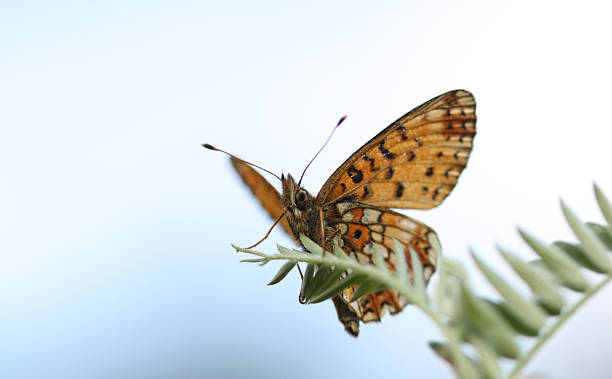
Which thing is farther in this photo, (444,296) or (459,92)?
(459,92)

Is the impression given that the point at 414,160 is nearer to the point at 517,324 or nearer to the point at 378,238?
the point at 378,238

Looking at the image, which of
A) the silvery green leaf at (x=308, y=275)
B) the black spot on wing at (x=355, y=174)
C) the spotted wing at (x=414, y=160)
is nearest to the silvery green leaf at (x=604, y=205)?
the silvery green leaf at (x=308, y=275)

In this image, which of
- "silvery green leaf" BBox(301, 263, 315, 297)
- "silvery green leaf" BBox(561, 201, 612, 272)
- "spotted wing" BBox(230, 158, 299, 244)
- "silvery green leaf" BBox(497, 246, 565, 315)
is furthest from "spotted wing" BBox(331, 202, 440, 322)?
"silvery green leaf" BBox(497, 246, 565, 315)

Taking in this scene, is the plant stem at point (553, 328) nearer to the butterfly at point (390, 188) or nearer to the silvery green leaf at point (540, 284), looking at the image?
the silvery green leaf at point (540, 284)

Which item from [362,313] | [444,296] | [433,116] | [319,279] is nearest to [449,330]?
[444,296]

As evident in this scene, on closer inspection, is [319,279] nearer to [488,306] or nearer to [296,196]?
→ [488,306]

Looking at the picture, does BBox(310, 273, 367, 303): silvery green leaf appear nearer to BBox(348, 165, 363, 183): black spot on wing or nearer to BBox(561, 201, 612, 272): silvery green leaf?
BBox(561, 201, 612, 272): silvery green leaf

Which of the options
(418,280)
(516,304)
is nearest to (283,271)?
(418,280)
